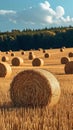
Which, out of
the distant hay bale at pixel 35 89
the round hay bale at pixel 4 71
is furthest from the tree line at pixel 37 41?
the distant hay bale at pixel 35 89

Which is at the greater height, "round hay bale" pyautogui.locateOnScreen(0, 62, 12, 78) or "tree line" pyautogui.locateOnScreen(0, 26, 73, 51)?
"round hay bale" pyautogui.locateOnScreen(0, 62, 12, 78)

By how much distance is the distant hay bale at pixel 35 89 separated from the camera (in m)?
14.2

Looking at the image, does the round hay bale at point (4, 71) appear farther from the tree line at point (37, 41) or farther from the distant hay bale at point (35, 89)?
the tree line at point (37, 41)

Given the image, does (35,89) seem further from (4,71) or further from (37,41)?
(37,41)

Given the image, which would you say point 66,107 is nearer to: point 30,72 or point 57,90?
point 57,90

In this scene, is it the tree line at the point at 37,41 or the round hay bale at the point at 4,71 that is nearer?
the round hay bale at the point at 4,71

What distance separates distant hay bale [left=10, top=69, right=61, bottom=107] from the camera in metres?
14.2

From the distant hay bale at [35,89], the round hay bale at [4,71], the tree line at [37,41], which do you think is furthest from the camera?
the tree line at [37,41]

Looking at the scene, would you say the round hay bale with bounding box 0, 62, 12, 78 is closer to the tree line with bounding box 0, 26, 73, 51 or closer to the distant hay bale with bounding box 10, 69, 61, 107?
the distant hay bale with bounding box 10, 69, 61, 107

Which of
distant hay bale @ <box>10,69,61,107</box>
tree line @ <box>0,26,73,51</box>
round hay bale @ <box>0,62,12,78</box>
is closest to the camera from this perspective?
distant hay bale @ <box>10,69,61,107</box>

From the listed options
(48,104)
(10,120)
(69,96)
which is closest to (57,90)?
(48,104)

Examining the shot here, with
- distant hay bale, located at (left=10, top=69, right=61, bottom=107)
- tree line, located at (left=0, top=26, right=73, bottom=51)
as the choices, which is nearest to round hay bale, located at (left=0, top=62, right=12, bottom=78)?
distant hay bale, located at (left=10, top=69, right=61, bottom=107)

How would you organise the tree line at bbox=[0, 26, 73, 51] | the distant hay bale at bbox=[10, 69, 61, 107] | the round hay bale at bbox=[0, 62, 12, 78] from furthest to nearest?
the tree line at bbox=[0, 26, 73, 51] < the round hay bale at bbox=[0, 62, 12, 78] < the distant hay bale at bbox=[10, 69, 61, 107]

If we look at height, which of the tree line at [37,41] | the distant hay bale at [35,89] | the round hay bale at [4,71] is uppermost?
the distant hay bale at [35,89]
